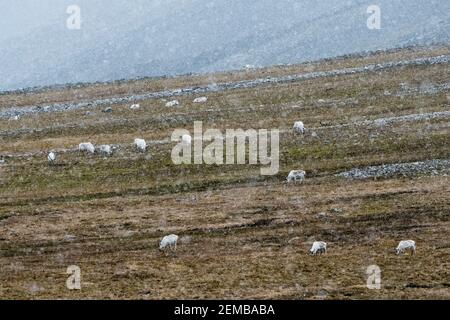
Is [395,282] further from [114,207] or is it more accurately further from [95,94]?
[95,94]

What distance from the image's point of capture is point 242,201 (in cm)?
4191

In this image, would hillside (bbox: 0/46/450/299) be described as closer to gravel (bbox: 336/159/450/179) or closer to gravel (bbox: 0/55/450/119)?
gravel (bbox: 336/159/450/179)

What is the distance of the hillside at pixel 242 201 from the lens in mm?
28297

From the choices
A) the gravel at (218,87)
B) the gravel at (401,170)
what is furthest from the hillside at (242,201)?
the gravel at (218,87)

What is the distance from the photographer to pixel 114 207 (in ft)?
139

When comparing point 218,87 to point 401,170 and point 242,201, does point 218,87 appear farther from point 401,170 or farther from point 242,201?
point 242,201

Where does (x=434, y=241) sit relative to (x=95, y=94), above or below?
below

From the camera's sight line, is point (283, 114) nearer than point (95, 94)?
Yes

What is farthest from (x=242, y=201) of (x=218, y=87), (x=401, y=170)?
(x=218, y=87)

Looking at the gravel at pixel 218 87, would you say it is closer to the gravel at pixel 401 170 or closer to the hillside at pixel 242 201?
the hillside at pixel 242 201

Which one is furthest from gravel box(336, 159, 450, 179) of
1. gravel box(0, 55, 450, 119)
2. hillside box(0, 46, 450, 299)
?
gravel box(0, 55, 450, 119)

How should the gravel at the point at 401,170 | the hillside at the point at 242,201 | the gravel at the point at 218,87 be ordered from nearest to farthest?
1. the hillside at the point at 242,201
2. the gravel at the point at 401,170
3. the gravel at the point at 218,87

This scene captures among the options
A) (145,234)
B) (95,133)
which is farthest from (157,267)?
(95,133)

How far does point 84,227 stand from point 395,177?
800 inches
